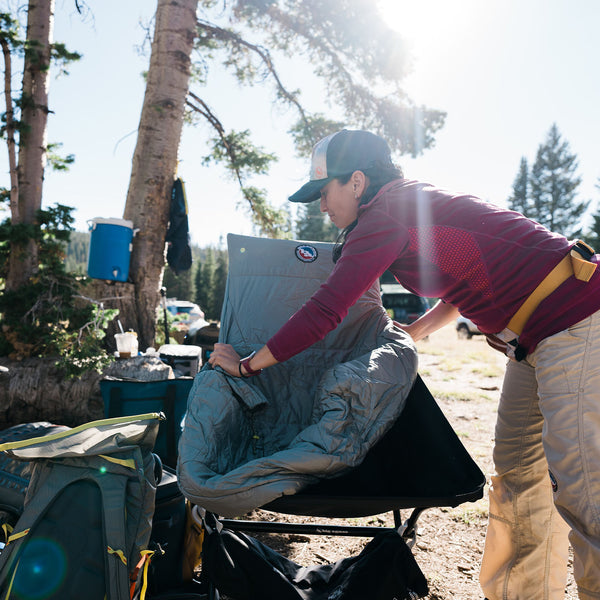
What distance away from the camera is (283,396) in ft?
6.66

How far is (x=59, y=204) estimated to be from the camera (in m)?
4.19

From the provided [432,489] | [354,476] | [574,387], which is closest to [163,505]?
[354,476]

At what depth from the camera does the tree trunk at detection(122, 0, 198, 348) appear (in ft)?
15.5

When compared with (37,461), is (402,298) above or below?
below

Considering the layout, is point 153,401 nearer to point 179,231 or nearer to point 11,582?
point 11,582

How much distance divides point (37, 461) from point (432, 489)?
4.36 ft

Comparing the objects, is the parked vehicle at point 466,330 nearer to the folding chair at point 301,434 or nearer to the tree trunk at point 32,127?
the tree trunk at point 32,127

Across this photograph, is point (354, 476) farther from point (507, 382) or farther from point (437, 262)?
point (437, 262)

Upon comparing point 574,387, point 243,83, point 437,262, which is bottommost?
point 574,387

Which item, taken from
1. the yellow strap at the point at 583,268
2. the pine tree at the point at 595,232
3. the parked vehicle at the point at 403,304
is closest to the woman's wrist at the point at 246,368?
the yellow strap at the point at 583,268

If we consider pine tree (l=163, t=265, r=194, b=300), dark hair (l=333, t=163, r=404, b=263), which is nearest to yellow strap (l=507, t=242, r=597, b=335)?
dark hair (l=333, t=163, r=404, b=263)

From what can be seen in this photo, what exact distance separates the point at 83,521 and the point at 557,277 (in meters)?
1.62

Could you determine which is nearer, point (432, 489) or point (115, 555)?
point (115, 555)

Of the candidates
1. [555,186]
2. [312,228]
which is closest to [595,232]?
[555,186]
